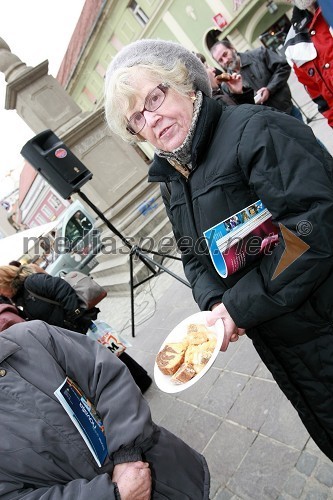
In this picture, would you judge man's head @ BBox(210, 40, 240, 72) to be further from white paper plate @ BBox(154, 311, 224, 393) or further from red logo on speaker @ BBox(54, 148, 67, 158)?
white paper plate @ BBox(154, 311, 224, 393)

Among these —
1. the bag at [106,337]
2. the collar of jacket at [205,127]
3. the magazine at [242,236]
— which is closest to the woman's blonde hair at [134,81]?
the collar of jacket at [205,127]

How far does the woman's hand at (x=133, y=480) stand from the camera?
3.98ft

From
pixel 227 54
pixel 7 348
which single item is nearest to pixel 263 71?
pixel 227 54

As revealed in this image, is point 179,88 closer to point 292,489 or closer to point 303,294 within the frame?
point 303,294

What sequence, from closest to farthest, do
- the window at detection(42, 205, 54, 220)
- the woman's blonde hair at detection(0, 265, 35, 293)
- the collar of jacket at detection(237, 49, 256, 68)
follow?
the woman's blonde hair at detection(0, 265, 35, 293) < the collar of jacket at detection(237, 49, 256, 68) < the window at detection(42, 205, 54, 220)

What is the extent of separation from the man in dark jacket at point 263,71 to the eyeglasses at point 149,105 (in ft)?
7.28

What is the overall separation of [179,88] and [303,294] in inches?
35.8

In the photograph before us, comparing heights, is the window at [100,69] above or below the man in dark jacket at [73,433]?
above

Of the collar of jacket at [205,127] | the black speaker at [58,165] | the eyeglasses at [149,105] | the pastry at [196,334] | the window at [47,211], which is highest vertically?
the window at [47,211]

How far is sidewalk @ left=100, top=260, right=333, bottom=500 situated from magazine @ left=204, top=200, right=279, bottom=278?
Result: 1.45m

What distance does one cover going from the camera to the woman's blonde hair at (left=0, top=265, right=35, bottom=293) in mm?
3207

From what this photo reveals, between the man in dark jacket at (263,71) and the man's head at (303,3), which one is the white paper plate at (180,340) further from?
the man in dark jacket at (263,71)

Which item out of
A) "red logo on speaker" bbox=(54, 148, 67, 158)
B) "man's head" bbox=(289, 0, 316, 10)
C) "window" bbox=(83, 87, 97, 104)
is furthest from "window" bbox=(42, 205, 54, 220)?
"man's head" bbox=(289, 0, 316, 10)

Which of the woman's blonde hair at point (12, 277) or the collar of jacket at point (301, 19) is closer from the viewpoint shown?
the collar of jacket at point (301, 19)
